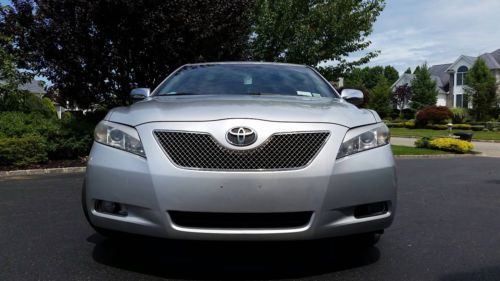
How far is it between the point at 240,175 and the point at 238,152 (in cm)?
15

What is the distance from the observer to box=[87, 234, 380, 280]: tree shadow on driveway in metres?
3.26

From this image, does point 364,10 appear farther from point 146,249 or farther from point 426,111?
point 426,111

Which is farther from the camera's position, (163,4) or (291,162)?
(163,4)

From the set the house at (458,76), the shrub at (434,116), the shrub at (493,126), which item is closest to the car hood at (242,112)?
the shrub at (493,126)

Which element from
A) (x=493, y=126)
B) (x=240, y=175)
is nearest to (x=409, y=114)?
(x=493, y=126)

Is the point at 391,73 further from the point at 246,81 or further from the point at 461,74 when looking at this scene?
the point at 246,81

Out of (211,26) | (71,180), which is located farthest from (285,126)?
(211,26)

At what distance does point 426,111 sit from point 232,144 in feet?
134

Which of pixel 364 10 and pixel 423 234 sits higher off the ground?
pixel 364 10

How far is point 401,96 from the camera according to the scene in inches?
2564

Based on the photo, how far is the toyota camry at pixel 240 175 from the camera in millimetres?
2873

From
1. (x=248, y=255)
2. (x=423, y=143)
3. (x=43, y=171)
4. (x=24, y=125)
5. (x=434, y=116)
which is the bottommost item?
(x=423, y=143)

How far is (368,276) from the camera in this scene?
3271 millimetres

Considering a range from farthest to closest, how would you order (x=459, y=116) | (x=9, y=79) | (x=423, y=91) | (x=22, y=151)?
(x=423, y=91) → (x=459, y=116) → (x=9, y=79) → (x=22, y=151)
